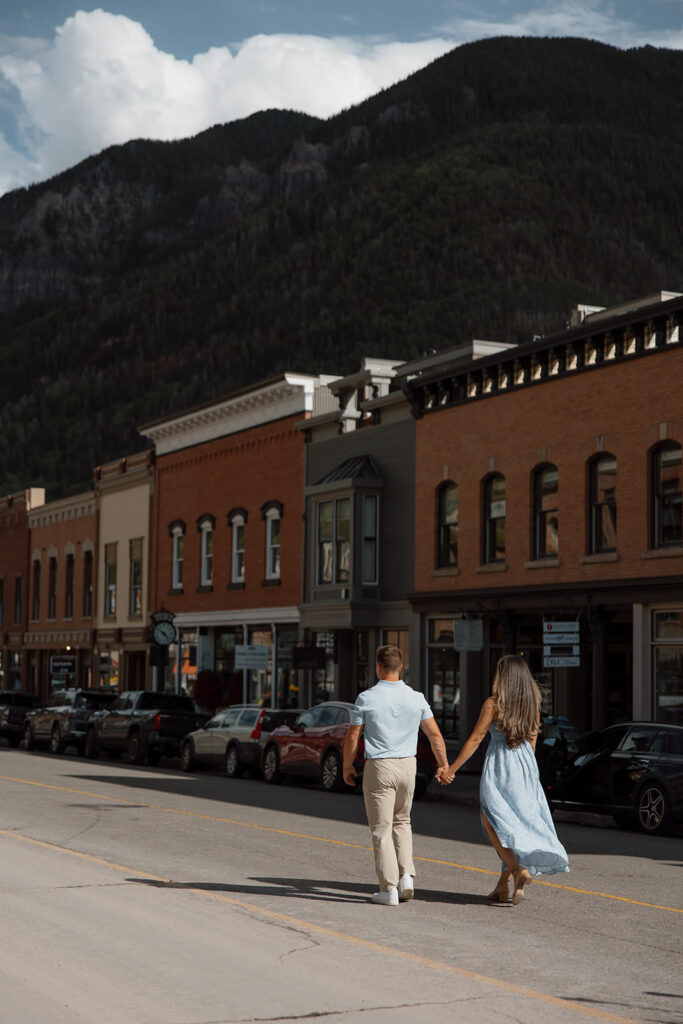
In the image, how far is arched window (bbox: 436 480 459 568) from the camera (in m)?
32.8

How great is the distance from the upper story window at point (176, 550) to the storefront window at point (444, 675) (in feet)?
47.6

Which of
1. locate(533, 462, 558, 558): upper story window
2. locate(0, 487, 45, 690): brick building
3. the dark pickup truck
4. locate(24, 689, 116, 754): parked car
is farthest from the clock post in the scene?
locate(0, 487, 45, 690): brick building

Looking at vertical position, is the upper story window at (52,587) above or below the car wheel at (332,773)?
above

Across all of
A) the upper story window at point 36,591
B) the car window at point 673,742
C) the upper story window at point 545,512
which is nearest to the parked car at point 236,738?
the upper story window at point 545,512

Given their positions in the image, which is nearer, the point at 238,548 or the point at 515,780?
the point at 515,780

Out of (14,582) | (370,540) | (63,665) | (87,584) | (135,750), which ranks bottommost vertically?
(135,750)

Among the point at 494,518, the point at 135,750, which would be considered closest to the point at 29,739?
the point at 135,750

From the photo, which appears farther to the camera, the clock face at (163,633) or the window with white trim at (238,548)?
the window with white trim at (238,548)

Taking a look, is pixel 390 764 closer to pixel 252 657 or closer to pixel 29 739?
pixel 252 657

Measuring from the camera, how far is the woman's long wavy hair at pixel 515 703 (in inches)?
425

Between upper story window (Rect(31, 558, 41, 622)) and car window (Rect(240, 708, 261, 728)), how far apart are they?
31.6m

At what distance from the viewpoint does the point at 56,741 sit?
124 feet

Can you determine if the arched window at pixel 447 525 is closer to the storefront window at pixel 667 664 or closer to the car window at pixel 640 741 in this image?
the storefront window at pixel 667 664

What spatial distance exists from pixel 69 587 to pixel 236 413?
52.5 ft
